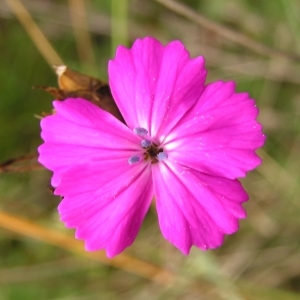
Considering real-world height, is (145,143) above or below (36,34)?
below

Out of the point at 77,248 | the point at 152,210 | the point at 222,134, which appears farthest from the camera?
the point at 152,210

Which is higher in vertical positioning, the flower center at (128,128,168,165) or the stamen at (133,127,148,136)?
the stamen at (133,127,148,136)

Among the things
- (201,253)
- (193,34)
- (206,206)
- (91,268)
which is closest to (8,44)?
(193,34)

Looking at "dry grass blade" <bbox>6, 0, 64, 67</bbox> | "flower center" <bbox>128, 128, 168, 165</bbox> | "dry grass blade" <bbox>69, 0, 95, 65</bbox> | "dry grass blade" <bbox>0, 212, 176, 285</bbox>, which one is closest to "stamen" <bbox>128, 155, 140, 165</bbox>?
"flower center" <bbox>128, 128, 168, 165</bbox>

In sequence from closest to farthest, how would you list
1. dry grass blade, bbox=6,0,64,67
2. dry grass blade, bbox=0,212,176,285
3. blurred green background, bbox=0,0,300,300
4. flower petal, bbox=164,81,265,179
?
flower petal, bbox=164,81,265,179 < dry grass blade, bbox=0,212,176,285 < dry grass blade, bbox=6,0,64,67 < blurred green background, bbox=0,0,300,300

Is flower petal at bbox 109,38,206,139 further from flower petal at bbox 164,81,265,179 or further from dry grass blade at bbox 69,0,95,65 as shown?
dry grass blade at bbox 69,0,95,65

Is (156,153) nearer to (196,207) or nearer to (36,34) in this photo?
(196,207)

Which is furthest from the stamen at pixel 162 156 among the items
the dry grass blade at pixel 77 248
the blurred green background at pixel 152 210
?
the blurred green background at pixel 152 210

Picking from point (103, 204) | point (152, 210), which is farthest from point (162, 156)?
point (152, 210)
